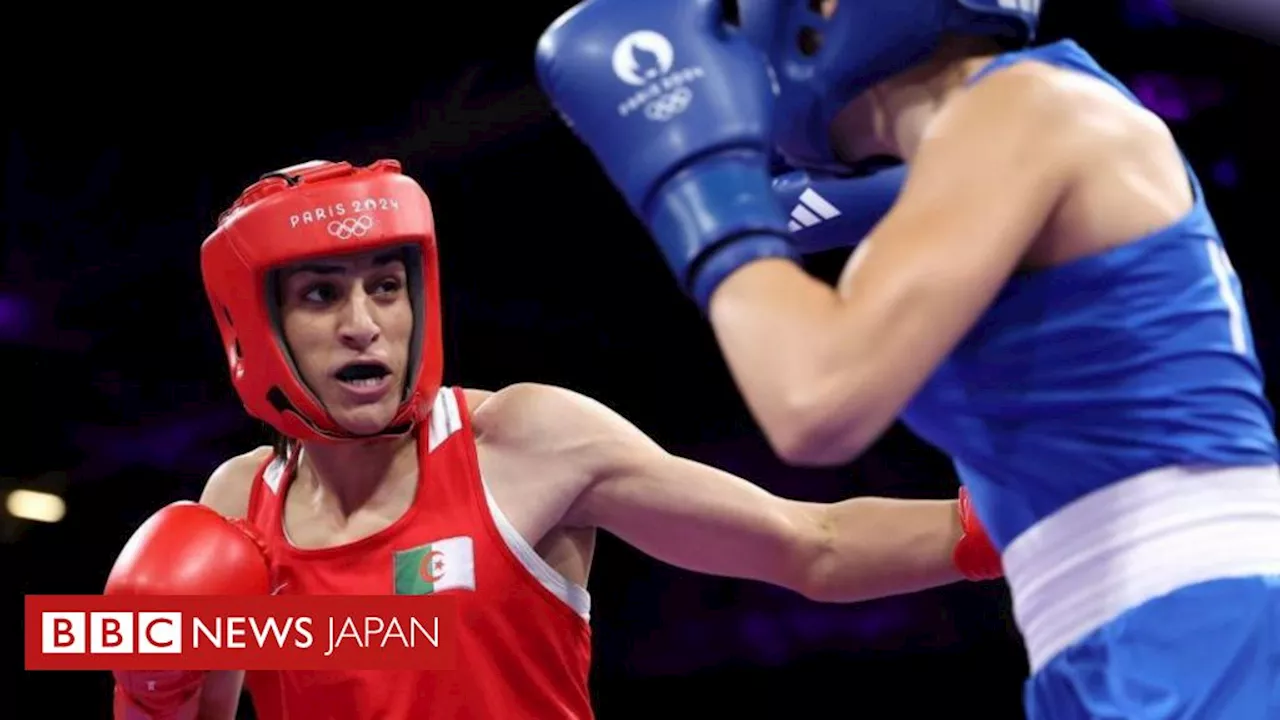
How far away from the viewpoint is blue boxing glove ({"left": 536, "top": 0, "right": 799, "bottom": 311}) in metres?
1.22

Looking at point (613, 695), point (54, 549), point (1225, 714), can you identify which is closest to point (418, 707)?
point (1225, 714)

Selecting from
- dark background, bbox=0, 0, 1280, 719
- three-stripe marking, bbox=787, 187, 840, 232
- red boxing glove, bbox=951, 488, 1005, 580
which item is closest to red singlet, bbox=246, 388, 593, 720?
red boxing glove, bbox=951, 488, 1005, 580

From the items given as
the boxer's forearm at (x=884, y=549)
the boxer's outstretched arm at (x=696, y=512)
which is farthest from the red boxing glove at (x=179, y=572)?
the boxer's forearm at (x=884, y=549)

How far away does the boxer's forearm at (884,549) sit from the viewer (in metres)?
2.07

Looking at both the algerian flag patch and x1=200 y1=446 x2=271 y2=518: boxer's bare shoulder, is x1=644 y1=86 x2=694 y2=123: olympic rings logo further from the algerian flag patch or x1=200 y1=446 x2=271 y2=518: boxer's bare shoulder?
x1=200 y1=446 x2=271 y2=518: boxer's bare shoulder

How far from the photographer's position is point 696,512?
2232 mm

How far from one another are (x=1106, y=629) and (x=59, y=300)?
168 inches

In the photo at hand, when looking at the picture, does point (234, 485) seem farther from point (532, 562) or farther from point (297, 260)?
point (532, 562)

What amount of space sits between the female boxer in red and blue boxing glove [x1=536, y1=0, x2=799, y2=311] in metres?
0.98

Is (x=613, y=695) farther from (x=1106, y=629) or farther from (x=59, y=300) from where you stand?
(x=1106, y=629)

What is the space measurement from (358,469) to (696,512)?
551mm

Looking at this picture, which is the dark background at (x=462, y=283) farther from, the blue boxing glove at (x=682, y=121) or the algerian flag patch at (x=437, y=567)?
the blue boxing glove at (x=682, y=121)

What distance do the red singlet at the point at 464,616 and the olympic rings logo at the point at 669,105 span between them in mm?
1105

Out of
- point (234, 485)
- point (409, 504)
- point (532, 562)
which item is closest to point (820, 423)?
point (532, 562)
